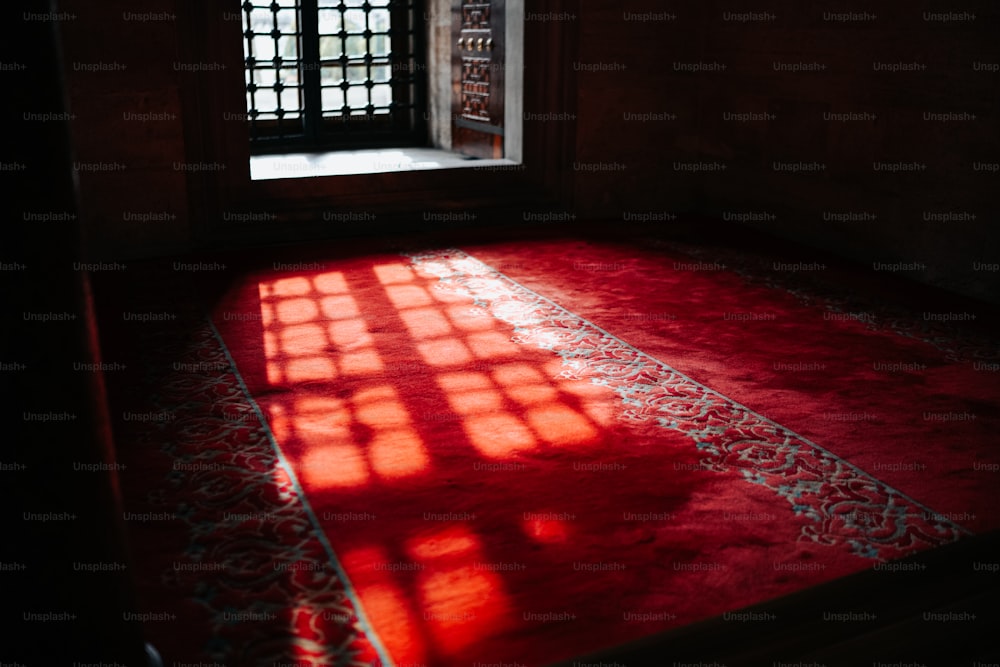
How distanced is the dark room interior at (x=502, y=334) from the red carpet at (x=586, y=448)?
2 cm

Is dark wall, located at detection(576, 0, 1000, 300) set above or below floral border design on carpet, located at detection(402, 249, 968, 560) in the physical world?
above

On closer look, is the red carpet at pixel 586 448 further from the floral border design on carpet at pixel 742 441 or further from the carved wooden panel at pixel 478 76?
the carved wooden panel at pixel 478 76

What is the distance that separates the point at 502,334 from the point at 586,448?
1466 mm

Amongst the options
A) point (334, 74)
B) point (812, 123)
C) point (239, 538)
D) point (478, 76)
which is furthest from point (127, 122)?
point (812, 123)

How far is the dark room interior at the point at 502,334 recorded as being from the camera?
2283 mm

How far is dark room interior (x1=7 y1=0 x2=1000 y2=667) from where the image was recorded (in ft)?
7.49

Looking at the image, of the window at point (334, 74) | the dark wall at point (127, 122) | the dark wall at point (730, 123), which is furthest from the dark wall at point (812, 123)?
the dark wall at point (127, 122)

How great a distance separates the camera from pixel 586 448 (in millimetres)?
3541

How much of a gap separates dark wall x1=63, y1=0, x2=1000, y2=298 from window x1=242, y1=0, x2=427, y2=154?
1914 mm

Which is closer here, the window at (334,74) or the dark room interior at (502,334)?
the dark room interior at (502,334)

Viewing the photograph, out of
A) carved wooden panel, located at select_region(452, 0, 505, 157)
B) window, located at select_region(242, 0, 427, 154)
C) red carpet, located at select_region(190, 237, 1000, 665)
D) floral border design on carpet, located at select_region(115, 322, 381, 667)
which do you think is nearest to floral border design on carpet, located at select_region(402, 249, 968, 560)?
red carpet, located at select_region(190, 237, 1000, 665)

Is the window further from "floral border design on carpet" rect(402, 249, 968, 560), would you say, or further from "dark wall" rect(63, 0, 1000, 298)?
"floral border design on carpet" rect(402, 249, 968, 560)

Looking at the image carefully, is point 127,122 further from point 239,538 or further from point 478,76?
point 239,538

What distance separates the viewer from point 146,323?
4965 millimetres
